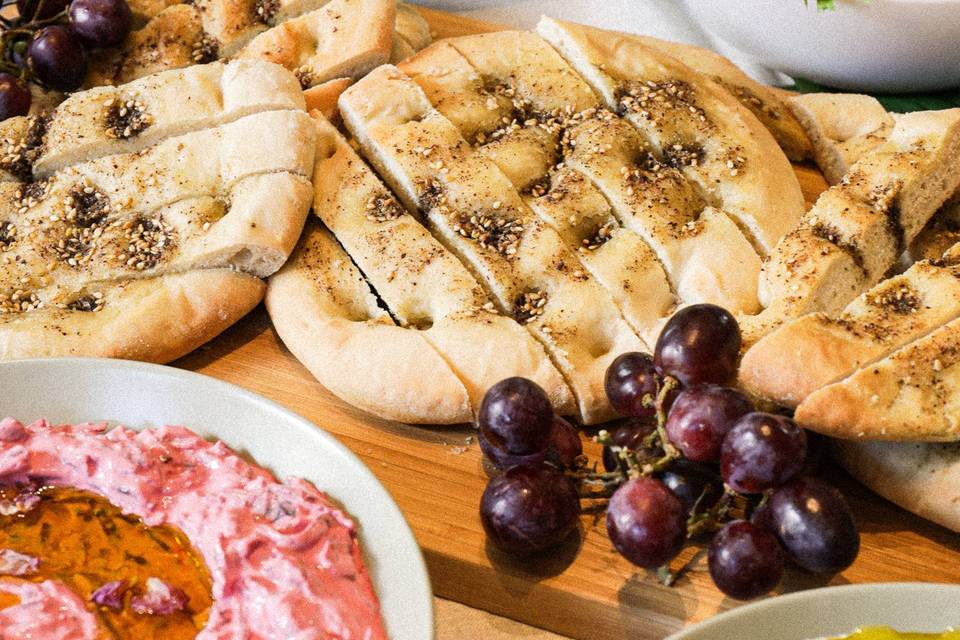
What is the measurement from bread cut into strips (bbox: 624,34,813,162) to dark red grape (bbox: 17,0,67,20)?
1.77m

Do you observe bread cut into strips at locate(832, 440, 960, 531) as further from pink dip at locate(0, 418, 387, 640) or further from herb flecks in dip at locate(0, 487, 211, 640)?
herb flecks in dip at locate(0, 487, 211, 640)

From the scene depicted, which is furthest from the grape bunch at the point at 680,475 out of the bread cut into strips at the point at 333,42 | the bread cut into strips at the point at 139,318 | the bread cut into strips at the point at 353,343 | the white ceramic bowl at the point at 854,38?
the white ceramic bowl at the point at 854,38

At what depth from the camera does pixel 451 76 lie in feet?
9.27

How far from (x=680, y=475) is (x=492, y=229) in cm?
86

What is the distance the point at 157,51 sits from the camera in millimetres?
2965

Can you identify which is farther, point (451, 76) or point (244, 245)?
point (451, 76)

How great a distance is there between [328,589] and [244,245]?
971 millimetres

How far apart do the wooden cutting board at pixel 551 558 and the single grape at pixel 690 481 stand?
0.56 ft

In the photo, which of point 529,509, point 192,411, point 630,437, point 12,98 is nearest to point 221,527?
point 192,411

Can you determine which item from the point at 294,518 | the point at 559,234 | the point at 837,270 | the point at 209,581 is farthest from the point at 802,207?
the point at 209,581

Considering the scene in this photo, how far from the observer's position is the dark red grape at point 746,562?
1776 mm

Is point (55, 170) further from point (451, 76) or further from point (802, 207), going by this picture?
point (802, 207)

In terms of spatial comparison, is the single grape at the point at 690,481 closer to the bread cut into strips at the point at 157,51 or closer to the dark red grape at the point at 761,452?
the dark red grape at the point at 761,452

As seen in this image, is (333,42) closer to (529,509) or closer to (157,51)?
(157,51)
